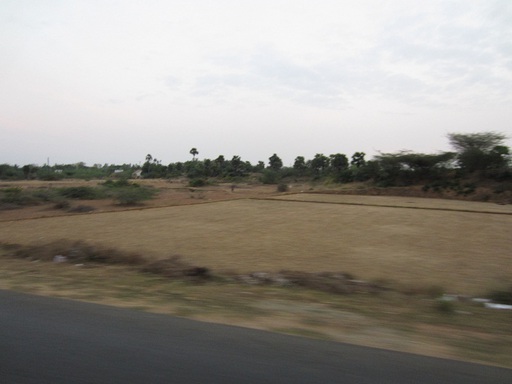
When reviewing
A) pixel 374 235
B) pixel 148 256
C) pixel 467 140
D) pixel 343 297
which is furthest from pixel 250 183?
pixel 343 297

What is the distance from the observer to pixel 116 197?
41.3 meters

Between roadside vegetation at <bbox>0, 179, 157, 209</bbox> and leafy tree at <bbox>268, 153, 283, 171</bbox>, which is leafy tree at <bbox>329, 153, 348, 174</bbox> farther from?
roadside vegetation at <bbox>0, 179, 157, 209</bbox>

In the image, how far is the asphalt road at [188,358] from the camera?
149 inches

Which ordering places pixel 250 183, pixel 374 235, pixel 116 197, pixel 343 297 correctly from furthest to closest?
pixel 250 183, pixel 116 197, pixel 374 235, pixel 343 297

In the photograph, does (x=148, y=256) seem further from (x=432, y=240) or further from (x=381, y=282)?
(x=432, y=240)

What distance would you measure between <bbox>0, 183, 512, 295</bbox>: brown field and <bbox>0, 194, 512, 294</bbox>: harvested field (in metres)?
0.03

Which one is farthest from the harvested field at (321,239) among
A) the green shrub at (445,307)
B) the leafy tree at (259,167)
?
the leafy tree at (259,167)

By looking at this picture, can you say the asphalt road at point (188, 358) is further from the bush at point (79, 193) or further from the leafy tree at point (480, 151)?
the leafy tree at point (480, 151)

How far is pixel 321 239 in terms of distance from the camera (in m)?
17.8

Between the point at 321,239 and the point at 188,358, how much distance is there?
1408 cm

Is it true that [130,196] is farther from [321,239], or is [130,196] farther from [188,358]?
[188,358]

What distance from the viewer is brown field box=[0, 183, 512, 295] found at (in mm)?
11781

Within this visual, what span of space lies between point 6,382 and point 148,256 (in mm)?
9508

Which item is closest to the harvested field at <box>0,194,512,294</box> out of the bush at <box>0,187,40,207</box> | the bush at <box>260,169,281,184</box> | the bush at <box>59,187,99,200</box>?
the bush at <box>0,187,40,207</box>
